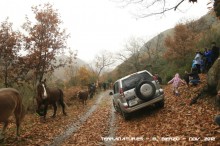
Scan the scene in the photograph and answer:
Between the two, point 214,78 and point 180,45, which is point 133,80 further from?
point 180,45

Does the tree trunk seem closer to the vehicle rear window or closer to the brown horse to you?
the vehicle rear window

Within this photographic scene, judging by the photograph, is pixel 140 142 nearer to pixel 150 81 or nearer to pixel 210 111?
pixel 210 111

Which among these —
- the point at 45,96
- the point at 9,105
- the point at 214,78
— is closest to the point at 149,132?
the point at 214,78

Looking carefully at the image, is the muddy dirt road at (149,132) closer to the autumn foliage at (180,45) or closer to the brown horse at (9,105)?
the brown horse at (9,105)

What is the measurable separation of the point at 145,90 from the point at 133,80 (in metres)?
1.26

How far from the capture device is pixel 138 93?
37.9 ft

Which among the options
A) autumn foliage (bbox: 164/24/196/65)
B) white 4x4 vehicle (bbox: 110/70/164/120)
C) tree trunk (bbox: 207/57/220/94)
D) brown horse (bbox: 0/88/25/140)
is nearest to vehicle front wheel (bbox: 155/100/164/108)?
white 4x4 vehicle (bbox: 110/70/164/120)

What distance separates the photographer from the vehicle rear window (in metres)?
12.3

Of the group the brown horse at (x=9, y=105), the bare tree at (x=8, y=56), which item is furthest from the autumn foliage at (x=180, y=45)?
the brown horse at (x=9, y=105)

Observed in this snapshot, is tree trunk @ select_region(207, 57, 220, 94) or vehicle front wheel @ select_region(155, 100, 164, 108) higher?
tree trunk @ select_region(207, 57, 220, 94)

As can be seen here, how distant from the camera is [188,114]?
10125 mm

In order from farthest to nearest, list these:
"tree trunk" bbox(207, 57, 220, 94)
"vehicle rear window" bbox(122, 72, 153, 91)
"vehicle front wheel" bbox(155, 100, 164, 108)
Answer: "vehicle front wheel" bbox(155, 100, 164, 108) < "vehicle rear window" bbox(122, 72, 153, 91) < "tree trunk" bbox(207, 57, 220, 94)

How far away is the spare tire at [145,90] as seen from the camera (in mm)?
11438

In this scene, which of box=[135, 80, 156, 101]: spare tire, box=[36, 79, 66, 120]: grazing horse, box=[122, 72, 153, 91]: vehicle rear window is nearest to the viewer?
box=[135, 80, 156, 101]: spare tire
